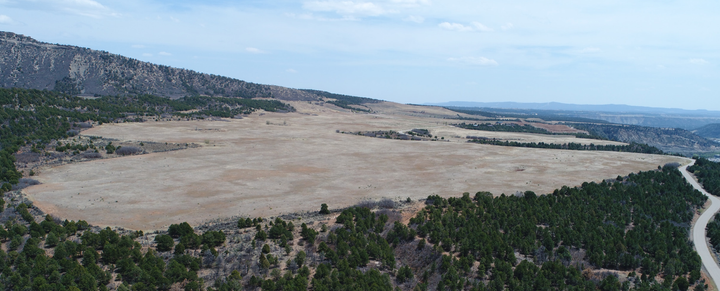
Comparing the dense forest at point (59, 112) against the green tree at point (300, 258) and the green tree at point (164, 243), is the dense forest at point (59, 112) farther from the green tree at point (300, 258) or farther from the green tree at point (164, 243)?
the green tree at point (300, 258)

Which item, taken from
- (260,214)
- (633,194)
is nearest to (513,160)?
(633,194)

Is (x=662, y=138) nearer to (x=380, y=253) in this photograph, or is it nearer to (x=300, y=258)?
(x=380, y=253)

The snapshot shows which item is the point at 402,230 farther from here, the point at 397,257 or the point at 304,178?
the point at 304,178

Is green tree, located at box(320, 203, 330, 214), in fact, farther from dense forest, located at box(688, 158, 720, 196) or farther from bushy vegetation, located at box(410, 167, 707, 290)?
dense forest, located at box(688, 158, 720, 196)

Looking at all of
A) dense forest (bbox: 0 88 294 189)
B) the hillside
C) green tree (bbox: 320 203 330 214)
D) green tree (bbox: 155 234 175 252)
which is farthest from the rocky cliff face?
the hillside

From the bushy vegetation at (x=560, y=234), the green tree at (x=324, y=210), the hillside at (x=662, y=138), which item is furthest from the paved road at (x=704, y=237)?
the hillside at (x=662, y=138)
